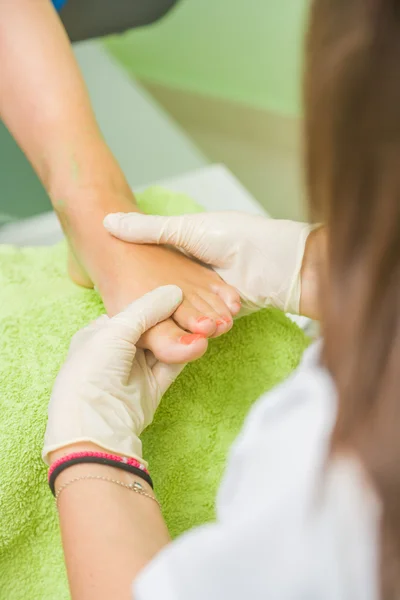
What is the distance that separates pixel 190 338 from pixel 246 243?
169 millimetres

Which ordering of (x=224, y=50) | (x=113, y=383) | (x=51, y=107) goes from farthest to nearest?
(x=224, y=50)
(x=51, y=107)
(x=113, y=383)

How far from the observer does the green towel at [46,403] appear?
0.67 meters

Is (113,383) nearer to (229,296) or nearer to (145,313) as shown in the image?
(145,313)

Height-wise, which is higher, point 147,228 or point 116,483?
point 147,228

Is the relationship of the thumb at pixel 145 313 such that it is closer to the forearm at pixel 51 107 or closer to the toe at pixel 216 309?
the toe at pixel 216 309

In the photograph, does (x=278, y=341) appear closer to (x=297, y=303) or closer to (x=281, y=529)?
(x=297, y=303)

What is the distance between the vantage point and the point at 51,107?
0.92 metres

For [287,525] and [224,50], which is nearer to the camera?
[287,525]

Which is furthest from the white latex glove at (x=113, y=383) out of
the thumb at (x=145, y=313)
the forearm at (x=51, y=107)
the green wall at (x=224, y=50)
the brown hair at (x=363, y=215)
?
the green wall at (x=224, y=50)

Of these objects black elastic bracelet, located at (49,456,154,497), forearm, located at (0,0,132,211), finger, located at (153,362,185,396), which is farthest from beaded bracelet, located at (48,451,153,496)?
forearm, located at (0,0,132,211)

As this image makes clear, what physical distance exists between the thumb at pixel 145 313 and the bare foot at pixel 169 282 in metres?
0.01

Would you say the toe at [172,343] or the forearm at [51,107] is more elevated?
the forearm at [51,107]

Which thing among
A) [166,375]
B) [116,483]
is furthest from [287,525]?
[166,375]

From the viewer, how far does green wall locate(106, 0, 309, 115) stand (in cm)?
161
